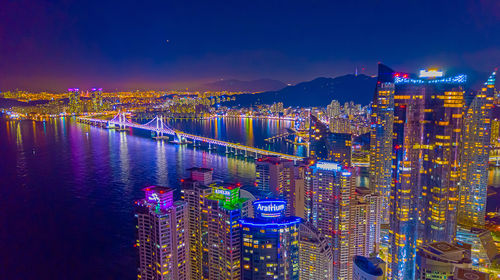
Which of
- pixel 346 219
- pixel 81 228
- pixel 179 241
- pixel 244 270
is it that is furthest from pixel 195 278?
pixel 81 228

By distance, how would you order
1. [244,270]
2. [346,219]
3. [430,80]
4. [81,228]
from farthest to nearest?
[81,228]
[346,219]
[430,80]
[244,270]

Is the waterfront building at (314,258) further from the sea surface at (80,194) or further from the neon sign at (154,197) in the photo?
the sea surface at (80,194)

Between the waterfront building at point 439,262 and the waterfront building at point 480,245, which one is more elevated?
the waterfront building at point 439,262

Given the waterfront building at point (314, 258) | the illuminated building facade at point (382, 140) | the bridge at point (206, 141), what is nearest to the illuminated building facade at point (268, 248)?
the waterfront building at point (314, 258)

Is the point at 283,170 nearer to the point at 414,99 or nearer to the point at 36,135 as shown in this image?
the point at 414,99

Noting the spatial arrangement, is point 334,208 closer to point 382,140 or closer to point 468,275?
point 468,275

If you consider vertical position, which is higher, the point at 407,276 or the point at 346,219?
the point at 346,219

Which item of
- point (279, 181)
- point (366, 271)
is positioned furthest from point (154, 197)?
point (279, 181)
